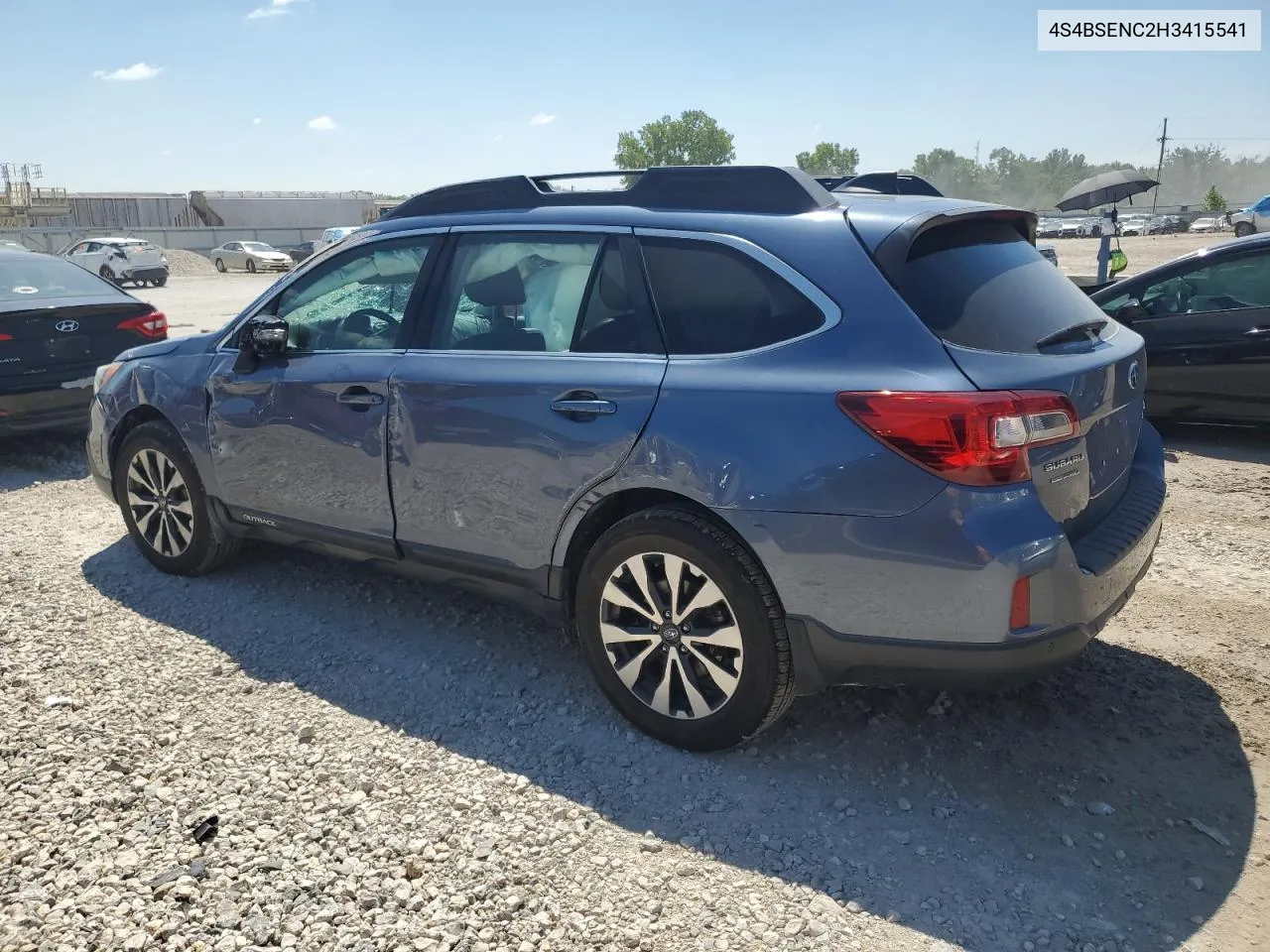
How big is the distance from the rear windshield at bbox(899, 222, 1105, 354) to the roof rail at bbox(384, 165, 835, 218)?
41cm

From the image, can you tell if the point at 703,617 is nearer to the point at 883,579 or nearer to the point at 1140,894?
the point at 883,579

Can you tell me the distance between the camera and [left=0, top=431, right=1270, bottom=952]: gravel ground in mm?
2521

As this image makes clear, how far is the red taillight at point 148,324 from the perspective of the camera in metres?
7.67

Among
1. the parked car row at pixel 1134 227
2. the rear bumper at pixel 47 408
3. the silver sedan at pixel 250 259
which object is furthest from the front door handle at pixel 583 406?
the parked car row at pixel 1134 227

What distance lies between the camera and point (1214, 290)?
278 inches

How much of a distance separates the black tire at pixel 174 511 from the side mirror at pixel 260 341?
656 millimetres

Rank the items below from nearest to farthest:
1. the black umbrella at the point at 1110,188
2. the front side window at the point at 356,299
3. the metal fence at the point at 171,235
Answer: the front side window at the point at 356,299, the black umbrella at the point at 1110,188, the metal fence at the point at 171,235

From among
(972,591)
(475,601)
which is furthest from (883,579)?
(475,601)

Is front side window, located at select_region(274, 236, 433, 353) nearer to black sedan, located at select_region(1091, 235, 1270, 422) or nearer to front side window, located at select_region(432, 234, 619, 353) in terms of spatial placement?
front side window, located at select_region(432, 234, 619, 353)

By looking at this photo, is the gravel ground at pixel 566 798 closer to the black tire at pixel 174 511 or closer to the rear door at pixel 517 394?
the black tire at pixel 174 511

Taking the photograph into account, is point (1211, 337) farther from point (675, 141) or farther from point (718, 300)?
point (675, 141)

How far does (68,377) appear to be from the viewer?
720cm

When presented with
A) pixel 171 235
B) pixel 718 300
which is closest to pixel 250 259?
pixel 171 235

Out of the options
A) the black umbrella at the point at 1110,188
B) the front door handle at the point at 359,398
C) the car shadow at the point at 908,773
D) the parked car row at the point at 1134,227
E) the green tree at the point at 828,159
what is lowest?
the car shadow at the point at 908,773
